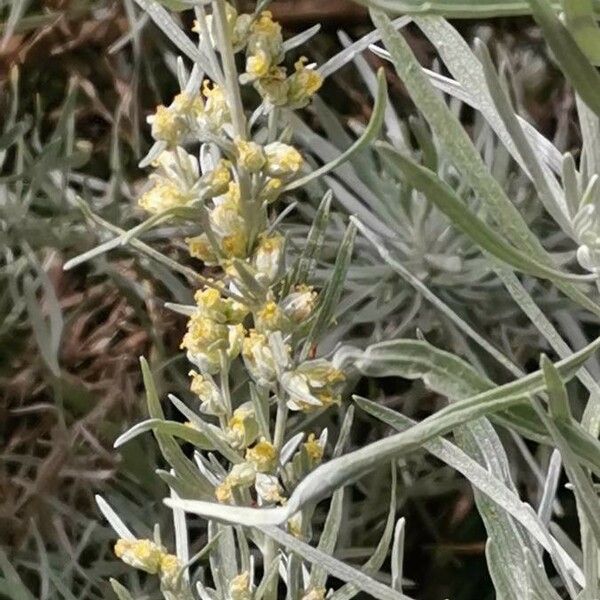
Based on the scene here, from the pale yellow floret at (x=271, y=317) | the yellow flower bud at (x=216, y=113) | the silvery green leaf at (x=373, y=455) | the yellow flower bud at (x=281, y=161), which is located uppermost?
the yellow flower bud at (x=216, y=113)

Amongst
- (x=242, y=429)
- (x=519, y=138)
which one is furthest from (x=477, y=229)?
(x=242, y=429)

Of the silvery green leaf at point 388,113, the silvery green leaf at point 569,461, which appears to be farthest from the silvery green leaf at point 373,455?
the silvery green leaf at point 388,113

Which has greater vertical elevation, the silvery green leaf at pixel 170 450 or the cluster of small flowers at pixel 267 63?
the cluster of small flowers at pixel 267 63

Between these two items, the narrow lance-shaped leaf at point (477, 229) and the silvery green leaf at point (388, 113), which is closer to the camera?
Answer: the narrow lance-shaped leaf at point (477, 229)

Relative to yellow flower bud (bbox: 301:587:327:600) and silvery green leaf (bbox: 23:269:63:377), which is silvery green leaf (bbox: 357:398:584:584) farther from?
silvery green leaf (bbox: 23:269:63:377)

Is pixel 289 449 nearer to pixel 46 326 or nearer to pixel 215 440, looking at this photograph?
pixel 215 440

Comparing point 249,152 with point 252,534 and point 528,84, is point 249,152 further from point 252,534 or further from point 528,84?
point 528,84

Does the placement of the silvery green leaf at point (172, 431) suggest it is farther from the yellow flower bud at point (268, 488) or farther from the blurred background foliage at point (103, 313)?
the blurred background foliage at point (103, 313)
